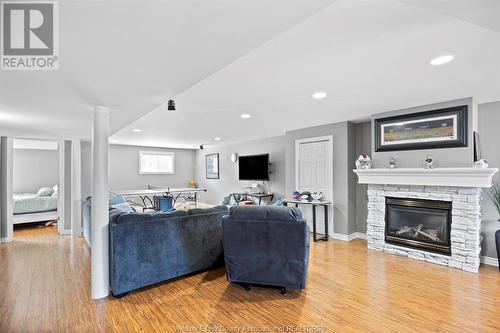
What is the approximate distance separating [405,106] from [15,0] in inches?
169

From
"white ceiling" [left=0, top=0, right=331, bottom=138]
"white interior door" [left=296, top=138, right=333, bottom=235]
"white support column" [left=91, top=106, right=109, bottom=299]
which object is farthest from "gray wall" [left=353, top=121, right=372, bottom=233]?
"white support column" [left=91, top=106, right=109, bottom=299]

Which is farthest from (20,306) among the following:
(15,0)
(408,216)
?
(408,216)

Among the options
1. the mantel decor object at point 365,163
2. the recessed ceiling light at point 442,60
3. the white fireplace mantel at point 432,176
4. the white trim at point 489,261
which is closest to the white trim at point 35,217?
the mantel decor object at point 365,163

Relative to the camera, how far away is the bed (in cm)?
596

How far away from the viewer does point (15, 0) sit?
106 centimetres

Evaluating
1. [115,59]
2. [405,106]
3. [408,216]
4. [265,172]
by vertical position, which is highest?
[405,106]

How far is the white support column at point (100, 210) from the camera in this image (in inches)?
106

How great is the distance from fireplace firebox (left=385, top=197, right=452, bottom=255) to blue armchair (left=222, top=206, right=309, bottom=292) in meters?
2.20

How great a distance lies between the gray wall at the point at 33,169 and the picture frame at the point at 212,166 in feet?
15.7

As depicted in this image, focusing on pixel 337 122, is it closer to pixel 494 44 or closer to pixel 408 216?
pixel 408 216

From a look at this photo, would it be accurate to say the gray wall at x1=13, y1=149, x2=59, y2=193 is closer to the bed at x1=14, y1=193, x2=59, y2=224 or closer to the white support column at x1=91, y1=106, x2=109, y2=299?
the bed at x1=14, y1=193, x2=59, y2=224

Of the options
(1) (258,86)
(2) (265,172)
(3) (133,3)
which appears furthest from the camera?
(2) (265,172)

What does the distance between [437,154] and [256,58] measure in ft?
10.4

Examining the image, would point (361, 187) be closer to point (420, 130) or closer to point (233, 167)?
point (420, 130)
